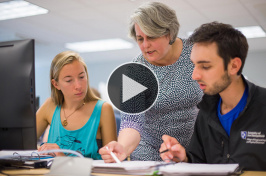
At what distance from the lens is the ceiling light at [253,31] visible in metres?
6.04

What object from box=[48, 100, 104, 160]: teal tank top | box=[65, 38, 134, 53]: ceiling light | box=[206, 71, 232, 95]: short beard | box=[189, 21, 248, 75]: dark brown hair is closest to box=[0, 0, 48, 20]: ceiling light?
box=[65, 38, 134, 53]: ceiling light

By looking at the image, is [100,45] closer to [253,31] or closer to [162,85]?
[253,31]

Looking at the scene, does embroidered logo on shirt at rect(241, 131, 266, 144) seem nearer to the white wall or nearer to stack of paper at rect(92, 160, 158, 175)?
stack of paper at rect(92, 160, 158, 175)

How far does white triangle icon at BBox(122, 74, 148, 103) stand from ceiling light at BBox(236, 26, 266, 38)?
16.1 feet

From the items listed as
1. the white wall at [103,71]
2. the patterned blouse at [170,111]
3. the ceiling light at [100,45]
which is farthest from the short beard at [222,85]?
the white wall at [103,71]

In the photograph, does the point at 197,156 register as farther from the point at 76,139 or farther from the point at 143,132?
the point at 76,139

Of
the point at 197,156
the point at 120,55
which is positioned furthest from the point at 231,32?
the point at 120,55

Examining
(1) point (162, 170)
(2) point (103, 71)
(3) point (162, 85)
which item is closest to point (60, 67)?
(3) point (162, 85)

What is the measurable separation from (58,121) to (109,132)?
11.1 inches

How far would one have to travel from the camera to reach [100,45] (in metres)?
7.65

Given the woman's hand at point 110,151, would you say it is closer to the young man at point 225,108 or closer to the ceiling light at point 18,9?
the young man at point 225,108

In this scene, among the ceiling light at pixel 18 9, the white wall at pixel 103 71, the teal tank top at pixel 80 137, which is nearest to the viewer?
the teal tank top at pixel 80 137
